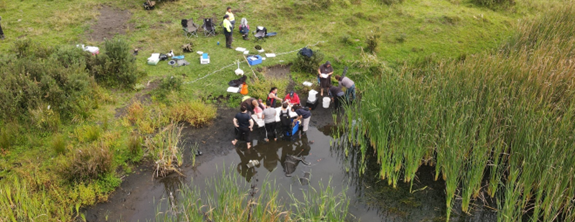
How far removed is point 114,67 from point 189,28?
4256 millimetres

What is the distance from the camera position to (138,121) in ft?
33.4

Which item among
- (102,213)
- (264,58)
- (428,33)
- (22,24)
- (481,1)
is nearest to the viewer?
(102,213)

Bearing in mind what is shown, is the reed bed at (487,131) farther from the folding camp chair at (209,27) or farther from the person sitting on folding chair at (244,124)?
the folding camp chair at (209,27)

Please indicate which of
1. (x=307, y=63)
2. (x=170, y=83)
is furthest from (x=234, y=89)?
(x=307, y=63)

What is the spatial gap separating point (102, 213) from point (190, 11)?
487 inches

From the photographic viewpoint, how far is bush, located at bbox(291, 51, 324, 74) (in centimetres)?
1342

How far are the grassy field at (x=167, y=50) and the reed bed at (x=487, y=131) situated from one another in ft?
13.1

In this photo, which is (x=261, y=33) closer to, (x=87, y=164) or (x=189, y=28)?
(x=189, y=28)

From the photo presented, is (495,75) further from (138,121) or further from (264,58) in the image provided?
(138,121)

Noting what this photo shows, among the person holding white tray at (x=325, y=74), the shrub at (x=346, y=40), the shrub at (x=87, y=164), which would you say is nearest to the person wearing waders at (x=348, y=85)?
the person holding white tray at (x=325, y=74)

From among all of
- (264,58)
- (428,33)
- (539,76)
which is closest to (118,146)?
(264,58)

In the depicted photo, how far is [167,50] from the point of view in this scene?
14375 mm

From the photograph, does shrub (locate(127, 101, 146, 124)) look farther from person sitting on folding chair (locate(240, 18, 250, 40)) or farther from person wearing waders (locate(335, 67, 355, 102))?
person sitting on folding chair (locate(240, 18, 250, 40))

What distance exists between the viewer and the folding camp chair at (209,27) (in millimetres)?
15594
